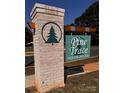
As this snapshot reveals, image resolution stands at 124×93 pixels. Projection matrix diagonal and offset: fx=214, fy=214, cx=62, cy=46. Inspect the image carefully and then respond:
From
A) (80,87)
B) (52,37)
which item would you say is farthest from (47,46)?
(80,87)

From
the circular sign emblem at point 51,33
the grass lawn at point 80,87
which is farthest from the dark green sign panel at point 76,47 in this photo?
the circular sign emblem at point 51,33

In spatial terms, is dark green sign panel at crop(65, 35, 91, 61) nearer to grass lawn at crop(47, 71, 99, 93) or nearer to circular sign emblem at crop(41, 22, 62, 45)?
grass lawn at crop(47, 71, 99, 93)

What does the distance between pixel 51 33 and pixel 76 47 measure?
6.10ft

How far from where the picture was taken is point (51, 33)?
4031 millimetres

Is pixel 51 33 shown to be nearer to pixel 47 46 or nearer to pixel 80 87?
pixel 47 46

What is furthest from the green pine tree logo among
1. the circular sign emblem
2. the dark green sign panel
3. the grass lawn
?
the dark green sign panel

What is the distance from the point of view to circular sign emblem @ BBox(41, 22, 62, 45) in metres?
3.94

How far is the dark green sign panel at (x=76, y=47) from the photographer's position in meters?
5.56

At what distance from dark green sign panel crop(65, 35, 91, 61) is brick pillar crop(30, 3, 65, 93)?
129 centimetres
